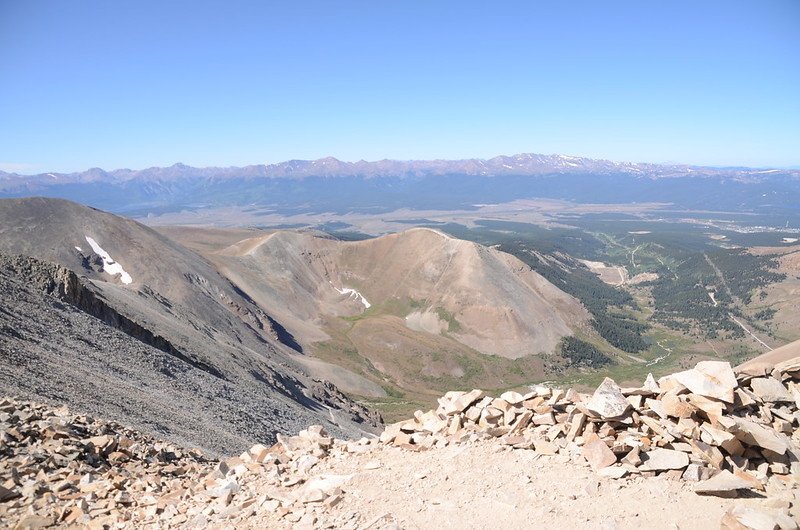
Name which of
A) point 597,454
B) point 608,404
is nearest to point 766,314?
point 608,404

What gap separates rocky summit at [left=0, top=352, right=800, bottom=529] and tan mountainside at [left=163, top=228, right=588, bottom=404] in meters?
55.4

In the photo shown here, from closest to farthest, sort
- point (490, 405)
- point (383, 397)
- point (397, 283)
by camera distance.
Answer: point (490, 405) < point (383, 397) < point (397, 283)

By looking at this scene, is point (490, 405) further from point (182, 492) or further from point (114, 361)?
point (114, 361)

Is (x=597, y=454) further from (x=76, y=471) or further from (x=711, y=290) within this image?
(x=711, y=290)

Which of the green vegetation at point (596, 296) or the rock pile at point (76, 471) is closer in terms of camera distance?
the rock pile at point (76, 471)

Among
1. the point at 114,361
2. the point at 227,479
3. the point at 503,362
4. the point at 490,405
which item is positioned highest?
the point at 490,405

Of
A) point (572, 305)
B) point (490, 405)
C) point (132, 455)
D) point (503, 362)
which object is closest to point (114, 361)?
point (132, 455)

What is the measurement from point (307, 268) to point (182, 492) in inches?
4201

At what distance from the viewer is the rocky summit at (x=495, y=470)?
9.58 meters

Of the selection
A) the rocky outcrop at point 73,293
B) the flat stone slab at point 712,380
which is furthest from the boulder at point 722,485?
the rocky outcrop at point 73,293

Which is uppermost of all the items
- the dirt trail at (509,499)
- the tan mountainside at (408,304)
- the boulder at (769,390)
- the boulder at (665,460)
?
the boulder at (769,390)

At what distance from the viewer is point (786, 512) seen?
29.3 ft

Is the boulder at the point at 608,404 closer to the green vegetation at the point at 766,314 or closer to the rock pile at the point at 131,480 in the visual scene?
the rock pile at the point at 131,480

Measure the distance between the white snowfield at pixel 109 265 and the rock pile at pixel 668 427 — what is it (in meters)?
75.3
